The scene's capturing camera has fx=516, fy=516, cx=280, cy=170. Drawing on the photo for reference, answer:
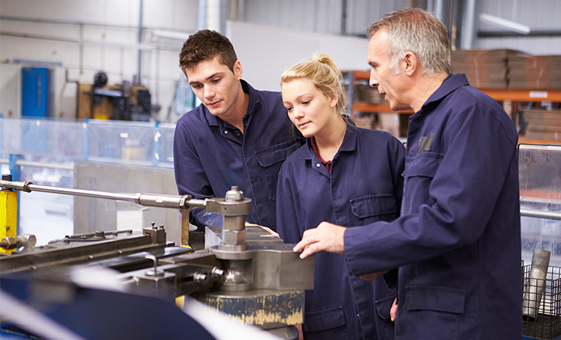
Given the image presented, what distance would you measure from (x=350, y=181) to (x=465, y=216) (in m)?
0.48

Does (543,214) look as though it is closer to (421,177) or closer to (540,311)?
(540,311)

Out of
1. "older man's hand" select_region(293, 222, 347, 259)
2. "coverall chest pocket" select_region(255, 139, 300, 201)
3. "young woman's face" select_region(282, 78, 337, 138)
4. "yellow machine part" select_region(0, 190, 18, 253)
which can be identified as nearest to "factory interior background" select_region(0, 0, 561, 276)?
"yellow machine part" select_region(0, 190, 18, 253)

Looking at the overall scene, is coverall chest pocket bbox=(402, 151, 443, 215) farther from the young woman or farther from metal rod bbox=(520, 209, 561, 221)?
metal rod bbox=(520, 209, 561, 221)

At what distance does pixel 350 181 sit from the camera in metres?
1.39

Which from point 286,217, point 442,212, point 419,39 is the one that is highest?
Answer: point 419,39

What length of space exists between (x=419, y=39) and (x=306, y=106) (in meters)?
0.41

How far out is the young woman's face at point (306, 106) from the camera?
1409 millimetres

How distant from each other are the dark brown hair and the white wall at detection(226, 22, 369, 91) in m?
3.92

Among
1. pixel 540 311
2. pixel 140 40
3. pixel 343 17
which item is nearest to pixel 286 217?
pixel 540 311

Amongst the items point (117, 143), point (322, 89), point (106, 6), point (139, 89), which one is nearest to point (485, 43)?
point (139, 89)

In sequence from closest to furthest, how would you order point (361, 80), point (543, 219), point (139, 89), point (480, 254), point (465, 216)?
point (465, 216)
point (480, 254)
point (543, 219)
point (361, 80)
point (139, 89)

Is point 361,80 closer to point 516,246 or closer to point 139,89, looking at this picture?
point 139,89

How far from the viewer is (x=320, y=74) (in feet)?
4.74

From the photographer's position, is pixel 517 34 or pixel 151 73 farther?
pixel 151 73
